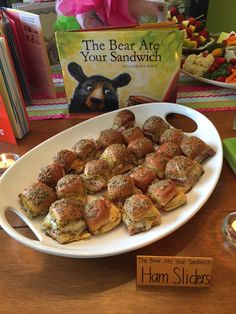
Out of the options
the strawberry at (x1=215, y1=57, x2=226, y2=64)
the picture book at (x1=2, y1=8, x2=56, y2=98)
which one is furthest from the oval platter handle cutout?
the picture book at (x1=2, y1=8, x2=56, y2=98)

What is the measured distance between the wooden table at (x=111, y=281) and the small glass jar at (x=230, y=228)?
14 millimetres

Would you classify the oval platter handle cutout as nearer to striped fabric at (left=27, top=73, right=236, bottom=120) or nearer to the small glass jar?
striped fabric at (left=27, top=73, right=236, bottom=120)

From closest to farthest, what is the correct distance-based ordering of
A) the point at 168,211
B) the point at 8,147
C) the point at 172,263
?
the point at 172,263 → the point at 168,211 → the point at 8,147

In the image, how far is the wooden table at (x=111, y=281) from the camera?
1.96 ft

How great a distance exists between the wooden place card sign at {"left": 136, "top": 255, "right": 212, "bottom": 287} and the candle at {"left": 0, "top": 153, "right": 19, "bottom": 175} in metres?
0.48

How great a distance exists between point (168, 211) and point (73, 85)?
54 centimetres

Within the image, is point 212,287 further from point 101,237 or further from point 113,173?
point 113,173

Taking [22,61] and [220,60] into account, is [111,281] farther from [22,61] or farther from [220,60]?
[220,60]

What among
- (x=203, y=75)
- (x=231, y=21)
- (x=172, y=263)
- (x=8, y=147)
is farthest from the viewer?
(x=231, y=21)

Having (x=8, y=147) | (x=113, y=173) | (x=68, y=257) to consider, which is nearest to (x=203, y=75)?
(x=113, y=173)

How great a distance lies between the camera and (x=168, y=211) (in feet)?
2.40

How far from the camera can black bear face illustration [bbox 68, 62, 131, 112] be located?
3.38 ft

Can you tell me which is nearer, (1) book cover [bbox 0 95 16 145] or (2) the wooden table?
(2) the wooden table

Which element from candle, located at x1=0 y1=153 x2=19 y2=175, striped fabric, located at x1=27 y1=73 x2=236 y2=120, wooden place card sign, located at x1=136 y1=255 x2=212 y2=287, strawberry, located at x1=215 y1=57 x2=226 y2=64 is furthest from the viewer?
strawberry, located at x1=215 y1=57 x2=226 y2=64
